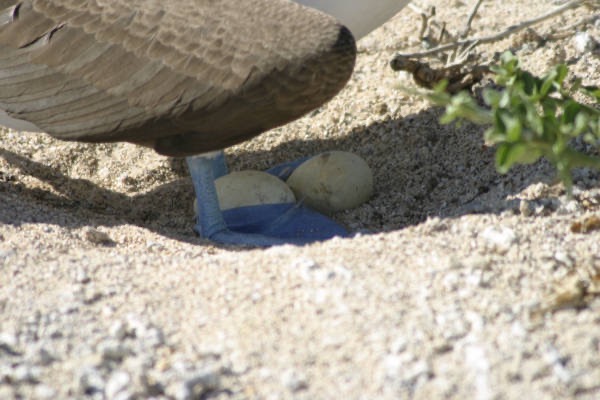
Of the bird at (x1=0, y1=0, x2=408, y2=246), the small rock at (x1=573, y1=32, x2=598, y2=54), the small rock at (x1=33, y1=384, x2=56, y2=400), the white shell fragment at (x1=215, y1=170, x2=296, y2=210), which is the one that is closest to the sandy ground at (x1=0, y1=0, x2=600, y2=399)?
the small rock at (x1=33, y1=384, x2=56, y2=400)

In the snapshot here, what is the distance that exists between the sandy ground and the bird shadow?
0.05 feet

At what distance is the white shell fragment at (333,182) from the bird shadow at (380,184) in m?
0.05

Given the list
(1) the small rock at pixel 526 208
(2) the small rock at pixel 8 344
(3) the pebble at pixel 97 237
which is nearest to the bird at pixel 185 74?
(3) the pebble at pixel 97 237

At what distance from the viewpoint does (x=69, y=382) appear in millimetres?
1946

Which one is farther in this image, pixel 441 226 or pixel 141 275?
pixel 441 226

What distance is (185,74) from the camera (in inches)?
121

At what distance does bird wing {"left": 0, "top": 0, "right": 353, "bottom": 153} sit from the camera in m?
2.96

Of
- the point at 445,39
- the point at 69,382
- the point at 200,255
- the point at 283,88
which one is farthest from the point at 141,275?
the point at 445,39

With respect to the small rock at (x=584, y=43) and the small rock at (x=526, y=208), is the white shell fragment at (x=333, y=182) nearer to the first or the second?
the small rock at (x=526, y=208)

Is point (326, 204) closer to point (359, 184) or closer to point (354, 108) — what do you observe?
point (359, 184)

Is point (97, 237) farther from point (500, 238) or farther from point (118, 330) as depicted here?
point (500, 238)

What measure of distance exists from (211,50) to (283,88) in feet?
1.00

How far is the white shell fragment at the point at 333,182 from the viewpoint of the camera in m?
3.47

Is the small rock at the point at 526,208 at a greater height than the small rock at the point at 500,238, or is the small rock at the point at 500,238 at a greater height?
the small rock at the point at 500,238
